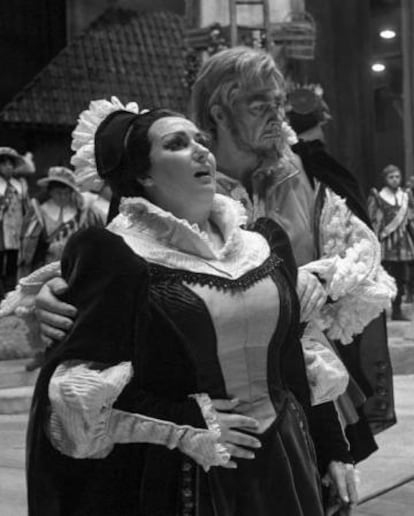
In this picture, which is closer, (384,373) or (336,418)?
(336,418)

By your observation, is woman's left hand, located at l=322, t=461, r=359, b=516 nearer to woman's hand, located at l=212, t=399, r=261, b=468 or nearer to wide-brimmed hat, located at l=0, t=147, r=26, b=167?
woman's hand, located at l=212, t=399, r=261, b=468

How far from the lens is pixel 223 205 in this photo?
87.8 inches

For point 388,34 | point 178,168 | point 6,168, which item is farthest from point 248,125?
point 388,34

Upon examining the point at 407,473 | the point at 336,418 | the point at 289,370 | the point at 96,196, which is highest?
the point at 289,370

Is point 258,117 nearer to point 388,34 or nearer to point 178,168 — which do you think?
point 178,168

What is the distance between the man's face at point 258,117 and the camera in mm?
2889

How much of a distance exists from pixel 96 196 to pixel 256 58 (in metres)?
6.42

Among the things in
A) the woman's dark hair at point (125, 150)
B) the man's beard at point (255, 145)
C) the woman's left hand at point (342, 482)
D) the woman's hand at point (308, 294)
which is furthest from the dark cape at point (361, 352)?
the woman's dark hair at point (125, 150)

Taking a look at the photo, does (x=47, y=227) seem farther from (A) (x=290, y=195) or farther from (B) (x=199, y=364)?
(B) (x=199, y=364)

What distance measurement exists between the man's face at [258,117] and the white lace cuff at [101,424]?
1.15 meters

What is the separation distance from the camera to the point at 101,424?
1.93m

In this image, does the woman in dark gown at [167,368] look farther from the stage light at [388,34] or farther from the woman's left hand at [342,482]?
the stage light at [388,34]

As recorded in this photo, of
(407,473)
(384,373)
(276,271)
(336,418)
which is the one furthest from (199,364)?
(407,473)

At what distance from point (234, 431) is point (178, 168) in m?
0.54
